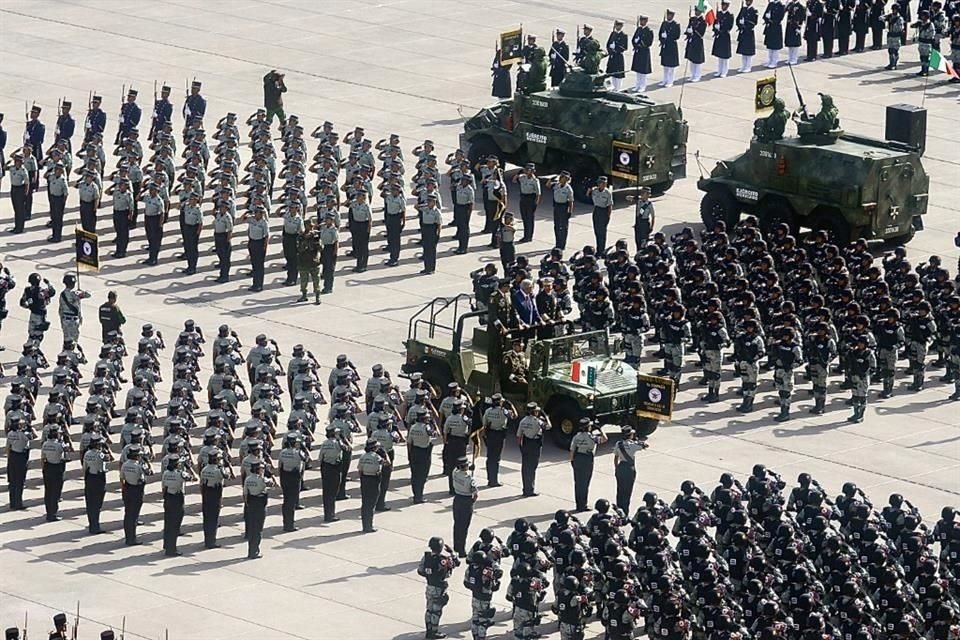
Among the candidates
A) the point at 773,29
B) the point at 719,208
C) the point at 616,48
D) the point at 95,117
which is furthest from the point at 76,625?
the point at 773,29

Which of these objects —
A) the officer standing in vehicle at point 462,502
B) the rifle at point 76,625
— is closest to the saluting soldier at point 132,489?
the rifle at point 76,625

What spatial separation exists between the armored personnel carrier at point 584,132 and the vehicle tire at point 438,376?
10607 millimetres

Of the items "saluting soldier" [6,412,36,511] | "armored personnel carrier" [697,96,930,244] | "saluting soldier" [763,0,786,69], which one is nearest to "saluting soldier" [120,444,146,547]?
"saluting soldier" [6,412,36,511]

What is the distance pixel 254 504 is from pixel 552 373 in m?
→ 5.69

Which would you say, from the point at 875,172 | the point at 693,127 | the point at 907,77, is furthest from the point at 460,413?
the point at 907,77

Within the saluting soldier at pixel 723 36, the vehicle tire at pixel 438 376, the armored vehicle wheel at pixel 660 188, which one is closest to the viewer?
the vehicle tire at pixel 438 376

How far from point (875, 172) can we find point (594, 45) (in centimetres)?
650

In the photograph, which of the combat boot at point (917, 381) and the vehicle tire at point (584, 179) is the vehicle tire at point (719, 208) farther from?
the combat boot at point (917, 381)

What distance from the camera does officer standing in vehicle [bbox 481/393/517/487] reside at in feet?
124

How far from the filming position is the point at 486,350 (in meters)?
40.1

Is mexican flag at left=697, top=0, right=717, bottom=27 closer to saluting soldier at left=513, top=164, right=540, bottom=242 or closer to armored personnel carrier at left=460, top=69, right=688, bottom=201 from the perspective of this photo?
armored personnel carrier at left=460, top=69, right=688, bottom=201

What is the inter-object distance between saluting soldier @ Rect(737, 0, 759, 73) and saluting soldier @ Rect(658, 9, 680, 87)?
147 cm

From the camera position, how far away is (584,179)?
51.9m

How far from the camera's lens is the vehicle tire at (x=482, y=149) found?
53.0 metres
